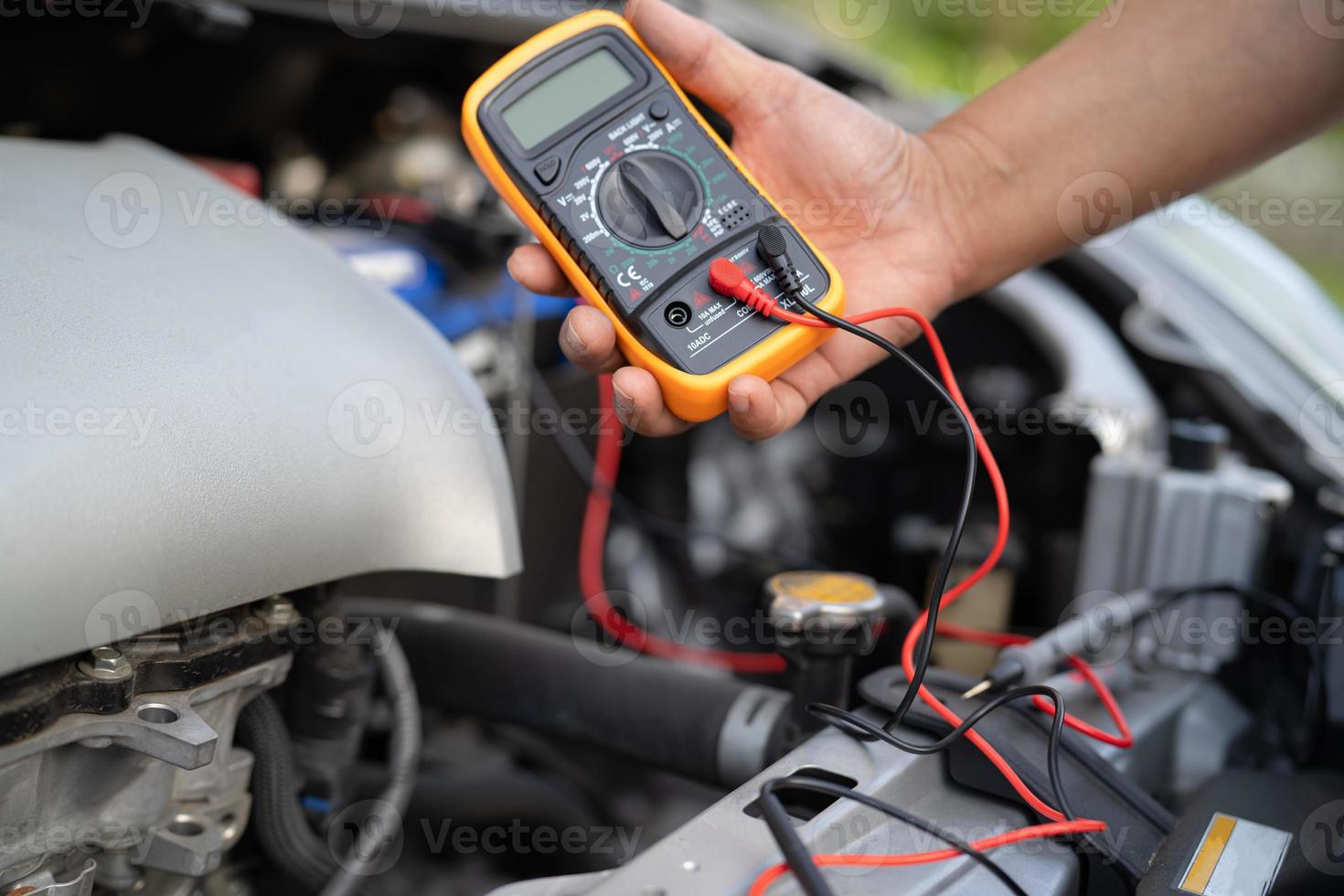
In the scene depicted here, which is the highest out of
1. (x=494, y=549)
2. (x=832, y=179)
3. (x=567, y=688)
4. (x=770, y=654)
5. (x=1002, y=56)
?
(x=832, y=179)

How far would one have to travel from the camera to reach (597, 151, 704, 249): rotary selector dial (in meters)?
0.73

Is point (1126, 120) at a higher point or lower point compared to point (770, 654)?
higher

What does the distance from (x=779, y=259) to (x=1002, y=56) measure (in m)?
6.43

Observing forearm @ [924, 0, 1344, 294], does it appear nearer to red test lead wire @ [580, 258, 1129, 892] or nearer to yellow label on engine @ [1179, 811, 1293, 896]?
red test lead wire @ [580, 258, 1129, 892]

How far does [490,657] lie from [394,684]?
94mm

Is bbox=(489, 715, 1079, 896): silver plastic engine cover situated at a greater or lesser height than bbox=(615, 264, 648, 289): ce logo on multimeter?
lesser

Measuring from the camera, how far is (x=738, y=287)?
0.71 metres

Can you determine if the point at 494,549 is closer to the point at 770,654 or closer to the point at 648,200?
the point at 648,200

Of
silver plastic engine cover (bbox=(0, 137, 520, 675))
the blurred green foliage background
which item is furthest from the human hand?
the blurred green foliage background

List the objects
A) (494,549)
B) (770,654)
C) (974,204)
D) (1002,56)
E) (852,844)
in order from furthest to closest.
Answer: (1002,56), (770,654), (974,204), (494,549), (852,844)

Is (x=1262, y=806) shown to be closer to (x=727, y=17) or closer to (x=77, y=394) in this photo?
(x=77, y=394)

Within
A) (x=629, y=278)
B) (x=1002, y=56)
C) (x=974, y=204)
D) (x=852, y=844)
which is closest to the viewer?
(x=852, y=844)

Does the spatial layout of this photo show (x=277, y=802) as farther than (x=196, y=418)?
Yes

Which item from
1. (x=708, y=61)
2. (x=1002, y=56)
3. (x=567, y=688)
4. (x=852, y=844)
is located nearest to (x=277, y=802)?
(x=567, y=688)
